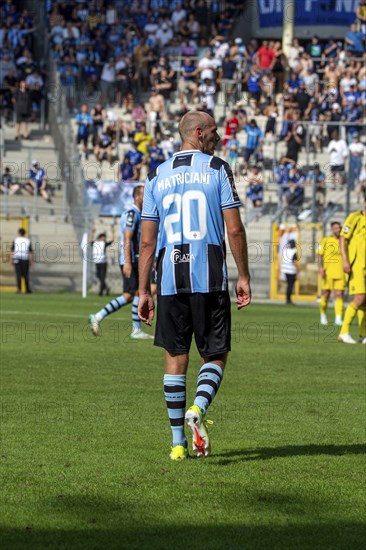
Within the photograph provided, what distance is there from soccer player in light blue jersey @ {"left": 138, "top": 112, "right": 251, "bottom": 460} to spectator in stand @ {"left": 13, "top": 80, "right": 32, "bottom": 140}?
110 ft

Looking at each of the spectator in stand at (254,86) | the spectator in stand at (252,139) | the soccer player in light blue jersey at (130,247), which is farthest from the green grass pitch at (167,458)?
the spectator in stand at (254,86)

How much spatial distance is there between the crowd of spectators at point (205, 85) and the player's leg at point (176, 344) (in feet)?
89.9

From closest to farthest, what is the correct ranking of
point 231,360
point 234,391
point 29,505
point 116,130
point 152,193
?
1. point 29,505
2. point 152,193
3. point 234,391
4. point 231,360
5. point 116,130

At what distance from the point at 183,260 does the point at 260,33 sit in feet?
124

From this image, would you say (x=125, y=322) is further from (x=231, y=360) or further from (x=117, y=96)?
(x=117, y=96)

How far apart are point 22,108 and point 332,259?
1960 centimetres

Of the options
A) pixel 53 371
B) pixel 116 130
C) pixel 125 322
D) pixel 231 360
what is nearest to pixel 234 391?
pixel 53 371

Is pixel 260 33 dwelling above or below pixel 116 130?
above

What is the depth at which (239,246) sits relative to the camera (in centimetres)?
790

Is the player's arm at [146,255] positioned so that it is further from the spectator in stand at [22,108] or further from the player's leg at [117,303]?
the spectator in stand at [22,108]

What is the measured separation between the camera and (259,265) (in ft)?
117

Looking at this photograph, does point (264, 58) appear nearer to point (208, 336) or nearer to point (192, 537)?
point (208, 336)

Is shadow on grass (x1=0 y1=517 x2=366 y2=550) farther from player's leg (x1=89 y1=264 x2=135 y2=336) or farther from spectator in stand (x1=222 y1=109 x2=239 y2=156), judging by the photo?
spectator in stand (x1=222 y1=109 x2=239 y2=156)

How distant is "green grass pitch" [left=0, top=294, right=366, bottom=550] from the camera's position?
5.86 m
